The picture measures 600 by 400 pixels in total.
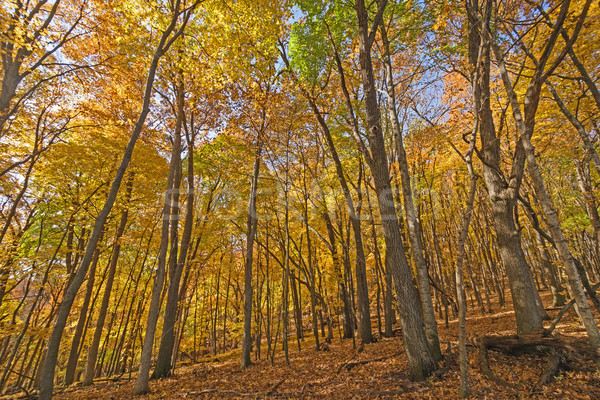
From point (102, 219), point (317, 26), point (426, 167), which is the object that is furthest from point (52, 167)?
point (426, 167)

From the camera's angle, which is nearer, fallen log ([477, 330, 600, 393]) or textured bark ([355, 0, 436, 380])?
fallen log ([477, 330, 600, 393])

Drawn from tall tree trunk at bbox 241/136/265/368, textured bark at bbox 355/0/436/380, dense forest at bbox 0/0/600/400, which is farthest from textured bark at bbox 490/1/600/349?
tall tree trunk at bbox 241/136/265/368

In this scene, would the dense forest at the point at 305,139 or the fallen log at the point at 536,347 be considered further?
the dense forest at the point at 305,139

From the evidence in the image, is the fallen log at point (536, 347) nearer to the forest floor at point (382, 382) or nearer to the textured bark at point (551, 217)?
the forest floor at point (382, 382)

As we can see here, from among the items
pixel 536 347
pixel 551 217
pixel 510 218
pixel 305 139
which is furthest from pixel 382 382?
pixel 305 139

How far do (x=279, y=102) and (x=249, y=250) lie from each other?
5912 mm

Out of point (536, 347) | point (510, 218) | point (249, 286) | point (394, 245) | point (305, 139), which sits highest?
point (305, 139)

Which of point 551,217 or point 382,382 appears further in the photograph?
point 382,382

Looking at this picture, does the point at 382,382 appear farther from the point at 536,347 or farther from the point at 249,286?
the point at 249,286

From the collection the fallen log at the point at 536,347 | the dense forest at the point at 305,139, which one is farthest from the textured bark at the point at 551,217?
the fallen log at the point at 536,347

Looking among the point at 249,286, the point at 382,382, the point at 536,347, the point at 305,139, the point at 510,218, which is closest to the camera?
the point at 536,347

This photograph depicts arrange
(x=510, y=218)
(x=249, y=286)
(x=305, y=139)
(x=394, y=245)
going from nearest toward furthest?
(x=394, y=245) → (x=510, y=218) → (x=249, y=286) → (x=305, y=139)

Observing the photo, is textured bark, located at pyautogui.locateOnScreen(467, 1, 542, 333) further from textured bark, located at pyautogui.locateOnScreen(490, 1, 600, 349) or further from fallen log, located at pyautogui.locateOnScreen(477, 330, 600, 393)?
textured bark, located at pyautogui.locateOnScreen(490, 1, 600, 349)

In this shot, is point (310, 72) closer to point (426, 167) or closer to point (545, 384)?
point (426, 167)
